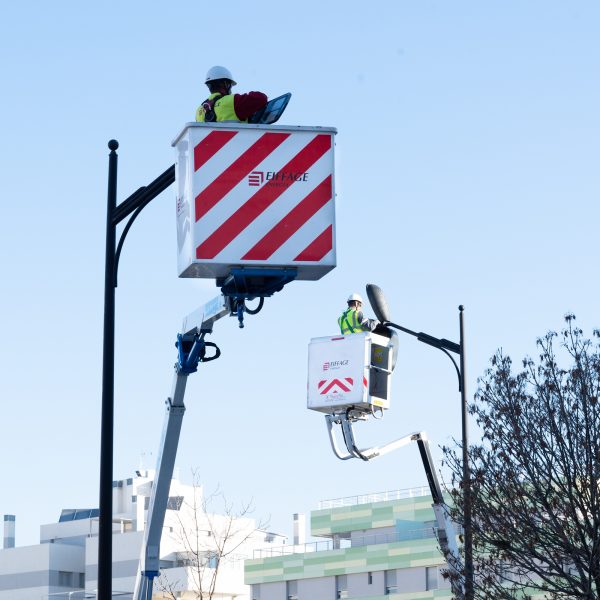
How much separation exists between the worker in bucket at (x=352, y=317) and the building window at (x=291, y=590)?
69104mm

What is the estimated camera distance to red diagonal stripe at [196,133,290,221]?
8.47 m

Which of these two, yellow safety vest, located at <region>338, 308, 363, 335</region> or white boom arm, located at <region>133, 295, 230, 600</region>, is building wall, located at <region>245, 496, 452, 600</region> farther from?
white boom arm, located at <region>133, 295, 230, 600</region>

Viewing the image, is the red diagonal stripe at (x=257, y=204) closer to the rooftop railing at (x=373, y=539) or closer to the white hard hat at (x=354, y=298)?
the white hard hat at (x=354, y=298)

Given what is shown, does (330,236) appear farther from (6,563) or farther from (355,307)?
(6,563)

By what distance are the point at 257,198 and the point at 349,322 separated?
9.26m

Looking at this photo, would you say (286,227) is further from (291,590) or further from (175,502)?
(175,502)

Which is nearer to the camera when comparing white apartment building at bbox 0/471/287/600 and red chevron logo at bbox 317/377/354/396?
red chevron logo at bbox 317/377/354/396

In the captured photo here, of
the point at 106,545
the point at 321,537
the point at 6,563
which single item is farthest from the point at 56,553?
the point at 106,545

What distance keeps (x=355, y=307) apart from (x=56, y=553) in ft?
339

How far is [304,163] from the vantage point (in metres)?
8.53

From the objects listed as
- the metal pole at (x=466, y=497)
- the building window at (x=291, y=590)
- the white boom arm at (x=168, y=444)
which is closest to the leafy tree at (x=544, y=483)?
the metal pole at (x=466, y=497)

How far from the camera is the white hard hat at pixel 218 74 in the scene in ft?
33.9

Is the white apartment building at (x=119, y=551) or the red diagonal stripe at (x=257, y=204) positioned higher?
the red diagonal stripe at (x=257, y=204)

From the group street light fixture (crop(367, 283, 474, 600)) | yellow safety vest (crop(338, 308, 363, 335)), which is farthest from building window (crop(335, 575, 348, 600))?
yellow safety vest (crop(338, 308, 363, 335))
